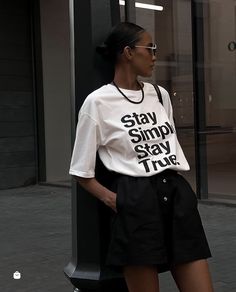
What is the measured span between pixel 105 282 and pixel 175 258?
47 centimetres

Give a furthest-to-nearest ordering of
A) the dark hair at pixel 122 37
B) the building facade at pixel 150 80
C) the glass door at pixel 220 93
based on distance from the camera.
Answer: the glass door at pixel 220 93
the building facade at pixel 150 80
the dark hair at pixel 122 37

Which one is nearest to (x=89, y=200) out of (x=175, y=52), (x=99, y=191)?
(x=99, y=191)

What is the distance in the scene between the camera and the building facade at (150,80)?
30.2 ft

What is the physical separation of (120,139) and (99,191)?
26 cm

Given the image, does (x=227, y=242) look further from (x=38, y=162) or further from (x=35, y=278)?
(x=38, y=162)

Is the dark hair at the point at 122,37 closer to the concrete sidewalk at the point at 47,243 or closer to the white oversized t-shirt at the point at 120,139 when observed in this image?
the white oversized t-shirt at the point at 120,139

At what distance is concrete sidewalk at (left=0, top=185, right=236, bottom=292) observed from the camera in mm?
4910

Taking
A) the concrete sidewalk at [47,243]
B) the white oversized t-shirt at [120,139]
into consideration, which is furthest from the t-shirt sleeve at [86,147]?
the concrete sidewalk at [47,243]

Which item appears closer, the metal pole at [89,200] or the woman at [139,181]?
the woman at [139,181]

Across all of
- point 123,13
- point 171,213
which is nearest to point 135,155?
point 171,213

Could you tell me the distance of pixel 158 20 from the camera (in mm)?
10227

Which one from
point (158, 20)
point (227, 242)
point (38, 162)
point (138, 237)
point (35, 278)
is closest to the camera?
point (138, 237)

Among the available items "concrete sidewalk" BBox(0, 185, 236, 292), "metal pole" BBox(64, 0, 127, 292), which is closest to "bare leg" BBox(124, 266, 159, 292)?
"metal pole" BBox(64, 0, 127, 292)

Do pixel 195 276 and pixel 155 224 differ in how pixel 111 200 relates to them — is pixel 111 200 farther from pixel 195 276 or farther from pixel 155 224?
pixel 195 276
